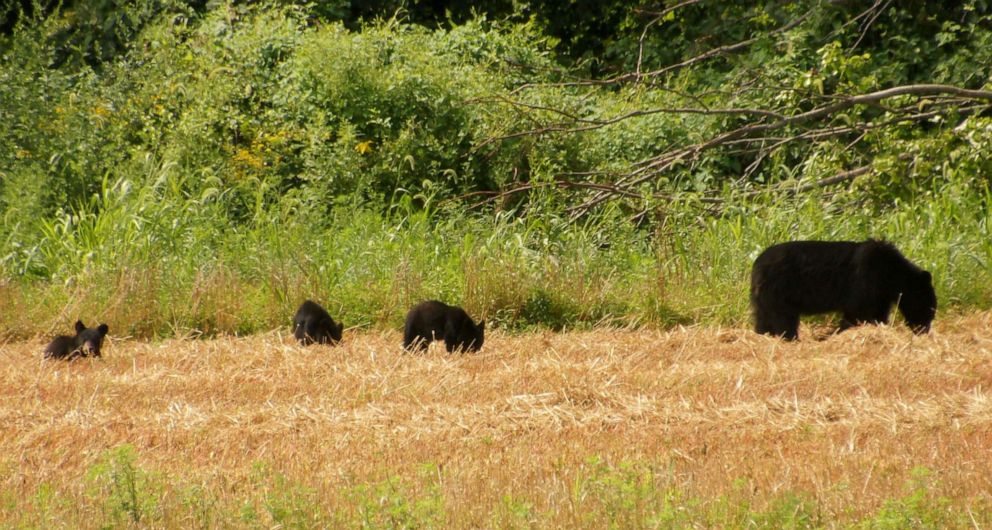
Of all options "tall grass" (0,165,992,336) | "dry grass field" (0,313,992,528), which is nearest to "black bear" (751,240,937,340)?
"dry grass field" (0,313,992,528)

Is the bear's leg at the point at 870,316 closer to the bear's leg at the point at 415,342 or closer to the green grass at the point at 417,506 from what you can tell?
the bear's leg at the point at 415,342

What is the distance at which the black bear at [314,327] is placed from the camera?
10.8 meters

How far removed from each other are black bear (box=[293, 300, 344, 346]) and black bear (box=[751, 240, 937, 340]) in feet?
11.6

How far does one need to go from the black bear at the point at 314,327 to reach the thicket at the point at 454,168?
3.41ft

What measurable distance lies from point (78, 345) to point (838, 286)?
613 centimetres

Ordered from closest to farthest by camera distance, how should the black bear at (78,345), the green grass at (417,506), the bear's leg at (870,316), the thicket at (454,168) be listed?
the green grass at (417,506), the black bear at (78,345), the bear's leg at (870,316), the thicket at (454,168)

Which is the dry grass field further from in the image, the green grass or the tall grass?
the tall grass

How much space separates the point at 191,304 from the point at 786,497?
725 centimetres

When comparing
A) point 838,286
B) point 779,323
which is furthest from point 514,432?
point 838,286

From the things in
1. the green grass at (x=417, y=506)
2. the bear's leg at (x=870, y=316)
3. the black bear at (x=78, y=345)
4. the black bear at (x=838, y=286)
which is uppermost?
the green grass at (x=417, y=506)

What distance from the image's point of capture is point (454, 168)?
57.4 ft

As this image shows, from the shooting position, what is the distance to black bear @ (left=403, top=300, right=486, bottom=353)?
1037 cm

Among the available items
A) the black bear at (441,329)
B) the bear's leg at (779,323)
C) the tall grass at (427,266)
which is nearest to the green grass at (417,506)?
the black bear at (441,329)

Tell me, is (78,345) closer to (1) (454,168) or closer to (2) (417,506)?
(2) (417,506)
